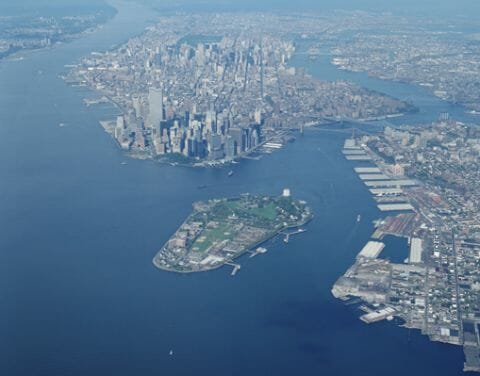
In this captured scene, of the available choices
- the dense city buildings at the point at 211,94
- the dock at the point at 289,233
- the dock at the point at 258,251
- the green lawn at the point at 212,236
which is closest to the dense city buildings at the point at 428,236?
the dock at the point at 289,233

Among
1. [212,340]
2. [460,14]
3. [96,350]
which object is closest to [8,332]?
[96,350]

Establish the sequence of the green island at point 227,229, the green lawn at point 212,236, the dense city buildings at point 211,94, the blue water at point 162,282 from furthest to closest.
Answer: the dense city buildings at point 211,94, the green lawn at point 212,236, the green island at point 227,229, the blue water at point 162,282

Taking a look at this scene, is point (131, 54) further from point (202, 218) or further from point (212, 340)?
point (212, 340)

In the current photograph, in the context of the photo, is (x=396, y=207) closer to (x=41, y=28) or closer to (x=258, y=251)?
(x=258, y=251)

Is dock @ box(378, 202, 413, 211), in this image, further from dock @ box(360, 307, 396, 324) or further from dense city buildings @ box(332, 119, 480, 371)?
dock @ box(360, 307, 396, 324)

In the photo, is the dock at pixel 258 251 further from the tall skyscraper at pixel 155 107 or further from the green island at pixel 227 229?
the tall skyscraper at pixel 155 107

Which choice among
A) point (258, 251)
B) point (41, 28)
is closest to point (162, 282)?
point (258, 251)
